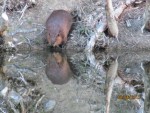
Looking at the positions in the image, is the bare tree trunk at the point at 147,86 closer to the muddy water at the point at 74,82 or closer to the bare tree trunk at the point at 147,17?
the muddy water at the point at 74,82

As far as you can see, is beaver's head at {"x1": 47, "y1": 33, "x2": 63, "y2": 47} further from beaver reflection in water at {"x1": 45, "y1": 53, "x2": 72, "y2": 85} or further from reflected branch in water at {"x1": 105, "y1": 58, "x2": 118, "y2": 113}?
reflected branch in water at {"x1": 105, "y1": 58, "x2": 118, "y2": 113}

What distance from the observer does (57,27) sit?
36.3ft

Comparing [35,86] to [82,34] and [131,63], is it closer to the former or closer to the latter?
[131,63]

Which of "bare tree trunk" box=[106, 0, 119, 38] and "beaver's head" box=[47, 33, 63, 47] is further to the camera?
"beaver's head" box=[47, 33, 63, 47]

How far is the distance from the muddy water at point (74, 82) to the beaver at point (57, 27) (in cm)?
34

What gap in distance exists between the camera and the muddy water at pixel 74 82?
23.1 feet

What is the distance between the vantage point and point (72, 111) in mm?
6773

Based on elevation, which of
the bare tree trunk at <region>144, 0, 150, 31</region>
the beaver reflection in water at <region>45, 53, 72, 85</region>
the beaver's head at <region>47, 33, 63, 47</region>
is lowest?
the beaver reflection in water at <region>45, 53, 72, 85</region>

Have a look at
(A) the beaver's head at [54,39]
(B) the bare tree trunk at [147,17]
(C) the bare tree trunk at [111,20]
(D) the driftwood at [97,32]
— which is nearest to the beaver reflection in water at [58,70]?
(A) the beaver's head at [54,39]

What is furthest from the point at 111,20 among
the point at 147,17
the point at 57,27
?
the point at 57,27

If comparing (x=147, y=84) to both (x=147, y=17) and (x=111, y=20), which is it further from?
(x=147, y=17)

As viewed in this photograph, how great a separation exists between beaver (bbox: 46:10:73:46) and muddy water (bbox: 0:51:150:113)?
1.11 ft

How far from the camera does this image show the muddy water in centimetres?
703

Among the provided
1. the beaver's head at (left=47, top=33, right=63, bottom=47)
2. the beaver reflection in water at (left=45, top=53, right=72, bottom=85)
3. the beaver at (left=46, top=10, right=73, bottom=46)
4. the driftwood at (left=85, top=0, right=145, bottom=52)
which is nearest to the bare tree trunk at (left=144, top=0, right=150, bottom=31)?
the driftwood at (left=85, top=0, right=145, bottom=52)
